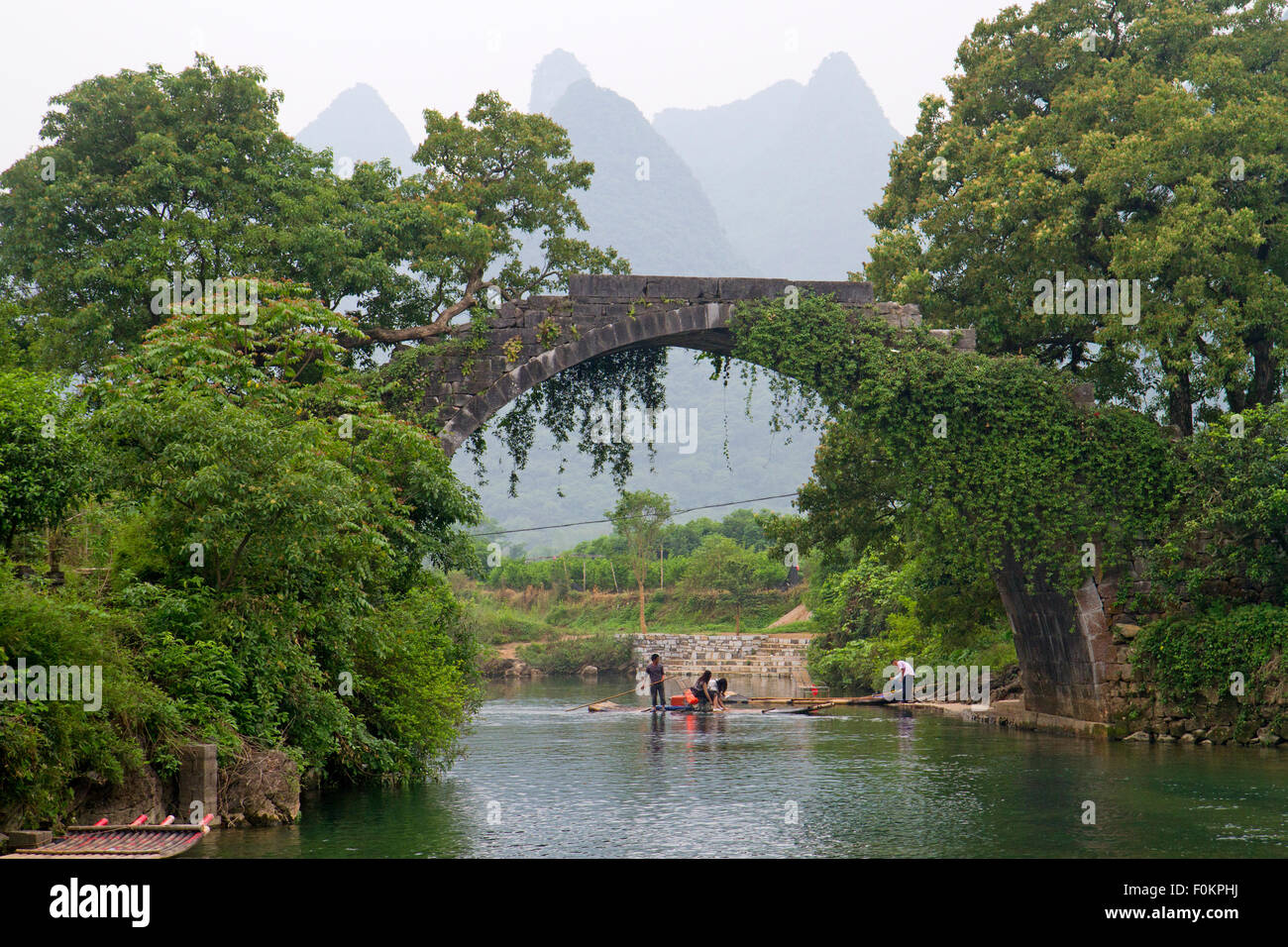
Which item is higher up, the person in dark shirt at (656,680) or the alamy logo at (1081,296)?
the alamy logo at (1081,296)

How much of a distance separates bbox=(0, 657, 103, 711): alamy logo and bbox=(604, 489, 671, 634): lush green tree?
2005 inches

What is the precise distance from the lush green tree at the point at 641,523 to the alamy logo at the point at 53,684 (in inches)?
2005

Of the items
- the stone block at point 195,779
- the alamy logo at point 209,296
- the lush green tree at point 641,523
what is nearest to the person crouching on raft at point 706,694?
the alamy logo at point 209,296

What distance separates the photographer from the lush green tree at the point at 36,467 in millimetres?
12352

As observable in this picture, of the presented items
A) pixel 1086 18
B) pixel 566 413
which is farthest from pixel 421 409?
pixel 1086 18

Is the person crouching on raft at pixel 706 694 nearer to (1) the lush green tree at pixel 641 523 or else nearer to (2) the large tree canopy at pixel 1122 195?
(2) the large tree canopy at pixel 1122 195

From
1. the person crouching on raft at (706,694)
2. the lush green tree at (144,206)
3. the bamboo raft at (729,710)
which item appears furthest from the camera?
the person crouching on raft at (706,694)

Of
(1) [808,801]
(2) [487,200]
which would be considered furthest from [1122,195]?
(1) [808,801]

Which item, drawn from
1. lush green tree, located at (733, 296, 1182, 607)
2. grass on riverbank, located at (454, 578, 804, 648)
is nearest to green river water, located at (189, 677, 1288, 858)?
lush green tree, located at (733, 296, 1182, 607)

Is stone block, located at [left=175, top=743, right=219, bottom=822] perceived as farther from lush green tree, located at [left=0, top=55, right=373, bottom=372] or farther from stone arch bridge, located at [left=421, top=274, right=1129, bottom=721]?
lush green tree, located at [left=0, top=55, right=373, bottom=372]

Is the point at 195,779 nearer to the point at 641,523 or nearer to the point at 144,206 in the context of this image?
the point at 144,206

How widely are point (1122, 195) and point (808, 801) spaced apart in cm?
1314

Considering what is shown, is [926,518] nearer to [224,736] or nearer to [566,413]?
[566,413]

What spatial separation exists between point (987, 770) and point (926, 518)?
19.1 ft
